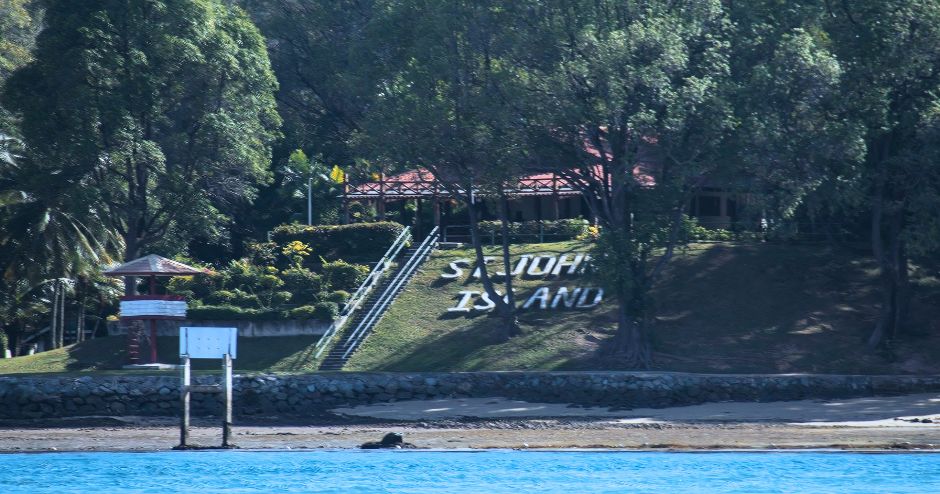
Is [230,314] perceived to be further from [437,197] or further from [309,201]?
[309,201]

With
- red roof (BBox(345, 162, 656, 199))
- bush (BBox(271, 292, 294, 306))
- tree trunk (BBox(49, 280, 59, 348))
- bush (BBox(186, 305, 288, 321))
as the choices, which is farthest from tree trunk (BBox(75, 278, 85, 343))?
red roof (BBox(345, 162, 656, 199))

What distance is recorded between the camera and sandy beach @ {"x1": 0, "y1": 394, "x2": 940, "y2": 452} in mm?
34156

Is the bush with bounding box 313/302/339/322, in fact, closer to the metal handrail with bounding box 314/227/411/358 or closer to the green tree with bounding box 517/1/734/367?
the metal handrail with bounding box 314/227/411/358

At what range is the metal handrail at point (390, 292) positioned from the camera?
45.5m

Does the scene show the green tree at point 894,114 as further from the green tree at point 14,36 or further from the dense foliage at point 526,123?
the green tree at point 14,36

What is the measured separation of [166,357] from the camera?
46031 mm

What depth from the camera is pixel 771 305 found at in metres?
46.0

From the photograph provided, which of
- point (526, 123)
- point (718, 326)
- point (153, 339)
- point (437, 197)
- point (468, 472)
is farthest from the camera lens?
point (437, 197)

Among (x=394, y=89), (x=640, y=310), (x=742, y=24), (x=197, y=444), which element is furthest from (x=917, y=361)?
(x=197, y=444)

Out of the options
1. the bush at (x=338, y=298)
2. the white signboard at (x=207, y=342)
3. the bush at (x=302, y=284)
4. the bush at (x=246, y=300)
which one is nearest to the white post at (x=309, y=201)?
the bush at (x=302, y=284)

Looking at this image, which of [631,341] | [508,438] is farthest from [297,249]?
[508,438]

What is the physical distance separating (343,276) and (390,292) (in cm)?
216

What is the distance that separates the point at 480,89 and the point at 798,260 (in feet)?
50.0

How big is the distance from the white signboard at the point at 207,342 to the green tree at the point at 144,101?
540 inches
